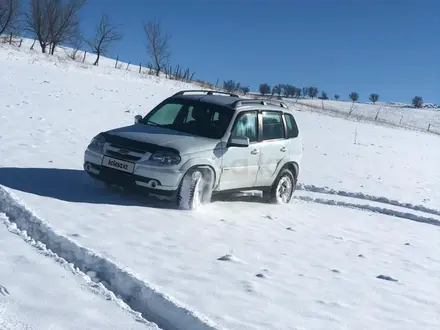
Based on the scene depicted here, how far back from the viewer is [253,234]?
746 cm

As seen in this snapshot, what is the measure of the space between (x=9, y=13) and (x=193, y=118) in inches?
1933

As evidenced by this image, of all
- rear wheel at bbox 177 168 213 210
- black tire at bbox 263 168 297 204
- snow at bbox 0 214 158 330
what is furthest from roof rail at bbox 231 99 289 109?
snow at bbox 0 214 158 330

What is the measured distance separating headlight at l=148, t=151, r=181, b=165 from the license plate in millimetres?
314

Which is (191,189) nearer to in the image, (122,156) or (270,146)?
(122,156)

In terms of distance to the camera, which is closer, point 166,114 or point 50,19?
point 166,114

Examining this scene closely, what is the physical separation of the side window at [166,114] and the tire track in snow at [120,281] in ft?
11.2

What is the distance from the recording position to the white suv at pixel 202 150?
7875 millimetres

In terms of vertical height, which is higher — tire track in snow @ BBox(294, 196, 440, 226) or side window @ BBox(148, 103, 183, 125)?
side window @ BBox(148, 103, 183, 125)

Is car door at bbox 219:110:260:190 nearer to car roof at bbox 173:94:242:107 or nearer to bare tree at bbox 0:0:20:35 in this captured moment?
car roof at bbox 173:94:242:107

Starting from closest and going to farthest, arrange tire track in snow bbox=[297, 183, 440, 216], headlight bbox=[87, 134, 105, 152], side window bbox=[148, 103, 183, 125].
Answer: headlight bbox=[87, 134, 105, 152], side window bbox=[148, 103, 183, 125], tire track in snow bbox=[297, 183, 440, 216]

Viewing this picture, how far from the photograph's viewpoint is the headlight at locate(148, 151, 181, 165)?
7.82 metres

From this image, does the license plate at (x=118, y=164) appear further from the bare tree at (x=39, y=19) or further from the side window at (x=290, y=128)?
the bare tree at (x=39, y=19)

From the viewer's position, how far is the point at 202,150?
8242mm

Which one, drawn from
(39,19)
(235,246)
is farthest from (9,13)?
(235,246)
